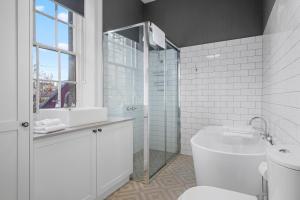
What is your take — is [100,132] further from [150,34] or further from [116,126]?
[150,34]

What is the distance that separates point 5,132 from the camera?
3.91ft

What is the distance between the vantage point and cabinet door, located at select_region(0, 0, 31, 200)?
46.9 inches

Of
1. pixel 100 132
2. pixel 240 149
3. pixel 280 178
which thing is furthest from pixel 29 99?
pixel 240 149

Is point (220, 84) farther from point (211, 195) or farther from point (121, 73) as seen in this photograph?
point (211, 195)

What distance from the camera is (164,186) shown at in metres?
2.38

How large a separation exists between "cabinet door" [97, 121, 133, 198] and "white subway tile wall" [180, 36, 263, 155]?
1.53 meters

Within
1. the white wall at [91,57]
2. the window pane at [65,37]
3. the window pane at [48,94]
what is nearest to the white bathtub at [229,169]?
the white wall at [91,57]

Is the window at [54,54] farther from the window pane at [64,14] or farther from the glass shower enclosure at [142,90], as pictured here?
the glass shower enclosure at [142,90]

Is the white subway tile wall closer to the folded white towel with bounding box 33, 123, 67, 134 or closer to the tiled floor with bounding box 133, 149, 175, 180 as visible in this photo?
the tiled floor with bounding box 133, 149, 175, 180

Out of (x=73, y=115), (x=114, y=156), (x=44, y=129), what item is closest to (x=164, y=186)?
(x=114, y=156)

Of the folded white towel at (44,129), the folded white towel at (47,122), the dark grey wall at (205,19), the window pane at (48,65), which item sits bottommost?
the folded white towel at (44,129)

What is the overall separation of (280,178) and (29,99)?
1636 millimetres

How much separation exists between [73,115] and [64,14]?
155 cm

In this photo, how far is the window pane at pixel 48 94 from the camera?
2219 millimetres
